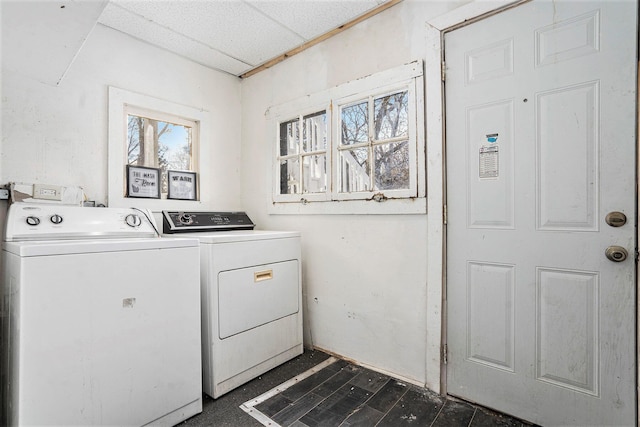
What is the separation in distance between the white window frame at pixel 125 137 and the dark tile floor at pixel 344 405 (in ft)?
4.74

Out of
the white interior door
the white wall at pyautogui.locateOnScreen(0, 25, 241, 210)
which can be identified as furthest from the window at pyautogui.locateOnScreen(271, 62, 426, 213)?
the white wall at pyautogui.locateOnScreen(0, 25, 241, 210)

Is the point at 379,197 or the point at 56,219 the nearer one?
the point at 56,219

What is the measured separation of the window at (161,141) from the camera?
235 centimetres

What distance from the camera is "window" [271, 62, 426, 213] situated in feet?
6.21

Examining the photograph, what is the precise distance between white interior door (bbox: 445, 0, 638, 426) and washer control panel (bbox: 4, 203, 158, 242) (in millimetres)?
1868

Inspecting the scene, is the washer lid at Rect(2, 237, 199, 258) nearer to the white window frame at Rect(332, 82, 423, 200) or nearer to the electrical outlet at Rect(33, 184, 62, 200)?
the electrical outlet at Rect(33, 184, 62, 200)

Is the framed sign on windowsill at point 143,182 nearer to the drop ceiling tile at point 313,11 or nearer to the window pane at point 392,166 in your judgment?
the drop ceiling tile at point 313,11

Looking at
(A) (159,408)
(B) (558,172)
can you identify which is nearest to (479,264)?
(B) (558,172)

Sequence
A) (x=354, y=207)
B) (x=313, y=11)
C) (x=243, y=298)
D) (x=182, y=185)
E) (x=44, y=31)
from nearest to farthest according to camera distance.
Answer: (x=44, y=31), (x=243, y=298), (x=313, y=11), (x=354, y=207), (x=182, y=185)

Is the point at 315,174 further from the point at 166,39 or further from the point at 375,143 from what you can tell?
the point at 166,39

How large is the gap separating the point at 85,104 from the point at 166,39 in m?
0.75

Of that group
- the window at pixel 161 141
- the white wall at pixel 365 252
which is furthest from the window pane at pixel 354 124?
the window at pixel 161 141

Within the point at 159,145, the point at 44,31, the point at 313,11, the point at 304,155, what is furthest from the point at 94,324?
the point at 313,11

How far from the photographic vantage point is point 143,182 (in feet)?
7.73
